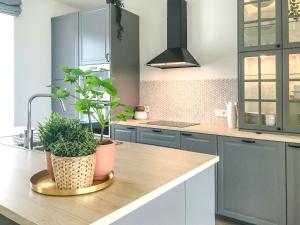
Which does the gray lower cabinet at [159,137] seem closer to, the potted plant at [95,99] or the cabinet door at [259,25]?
the cabinet door at [259,25]

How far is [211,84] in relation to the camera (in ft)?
10.8

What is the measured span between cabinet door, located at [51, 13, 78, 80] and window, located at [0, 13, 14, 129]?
2.01ft

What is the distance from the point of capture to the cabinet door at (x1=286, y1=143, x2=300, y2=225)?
2.23 metres

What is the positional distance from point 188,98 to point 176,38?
30.6 inches

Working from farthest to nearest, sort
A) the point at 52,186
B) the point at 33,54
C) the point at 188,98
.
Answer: the point at 33,54 < the point at 188,98 < the point at 52,186

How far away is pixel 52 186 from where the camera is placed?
1.07 meters

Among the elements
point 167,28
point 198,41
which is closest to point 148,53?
point 167,28

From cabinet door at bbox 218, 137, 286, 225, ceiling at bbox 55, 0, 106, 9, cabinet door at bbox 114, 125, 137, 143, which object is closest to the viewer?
cabinet door at bbox 218, 137, 286, 225

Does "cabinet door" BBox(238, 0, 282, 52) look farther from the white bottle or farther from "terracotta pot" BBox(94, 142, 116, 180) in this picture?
"terracotta pot" BBox(94, 142, 116, 180)

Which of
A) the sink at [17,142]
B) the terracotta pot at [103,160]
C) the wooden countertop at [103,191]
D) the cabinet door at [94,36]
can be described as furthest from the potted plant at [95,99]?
the cabinet door at [94,36]

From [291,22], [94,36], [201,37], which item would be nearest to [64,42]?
[94,36]

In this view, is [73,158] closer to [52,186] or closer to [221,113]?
[52,186]

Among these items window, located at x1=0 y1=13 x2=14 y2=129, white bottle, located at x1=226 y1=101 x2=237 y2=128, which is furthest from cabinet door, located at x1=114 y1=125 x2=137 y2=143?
window, located at x1=0 y1=13 x2=14 y2=129

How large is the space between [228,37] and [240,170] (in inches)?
61.6
